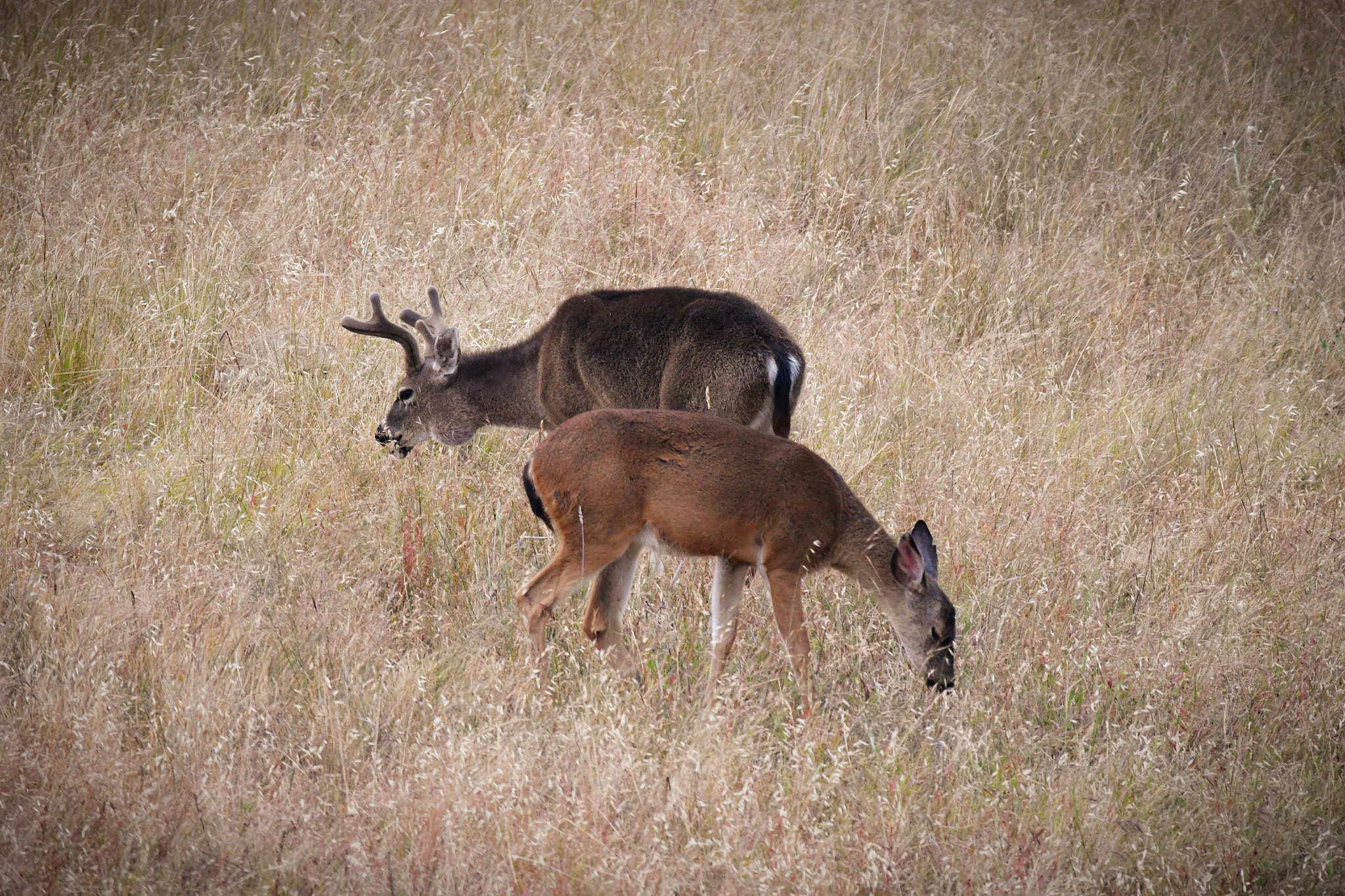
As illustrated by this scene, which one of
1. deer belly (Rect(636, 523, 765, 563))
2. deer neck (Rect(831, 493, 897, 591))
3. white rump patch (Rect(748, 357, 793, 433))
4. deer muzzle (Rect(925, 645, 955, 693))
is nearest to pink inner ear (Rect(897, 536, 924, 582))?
deer neck (Rect(831, 493, 897, 591))

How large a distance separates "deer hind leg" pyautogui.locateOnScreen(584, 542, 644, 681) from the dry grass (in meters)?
0.15

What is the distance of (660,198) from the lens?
873 cm

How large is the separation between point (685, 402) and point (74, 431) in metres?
3.07

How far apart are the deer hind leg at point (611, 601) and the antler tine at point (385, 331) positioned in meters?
2.07

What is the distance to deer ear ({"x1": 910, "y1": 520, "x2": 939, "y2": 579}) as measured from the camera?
530 centimetres

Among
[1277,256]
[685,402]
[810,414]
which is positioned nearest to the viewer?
[685,402]

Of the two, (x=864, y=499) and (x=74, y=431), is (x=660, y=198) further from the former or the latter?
(x=74, y=431)

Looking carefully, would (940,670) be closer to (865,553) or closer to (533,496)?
(865,553)

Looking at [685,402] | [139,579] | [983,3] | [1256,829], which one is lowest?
[1256,829]

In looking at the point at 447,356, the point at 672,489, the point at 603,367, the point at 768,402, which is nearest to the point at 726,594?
the point at 672,489

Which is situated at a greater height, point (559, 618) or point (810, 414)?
point (810, 414)

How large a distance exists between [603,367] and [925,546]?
1942 mm

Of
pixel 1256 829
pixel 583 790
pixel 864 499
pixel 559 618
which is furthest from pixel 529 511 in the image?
pixel 1256 829

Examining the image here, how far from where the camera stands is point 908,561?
206 inches
